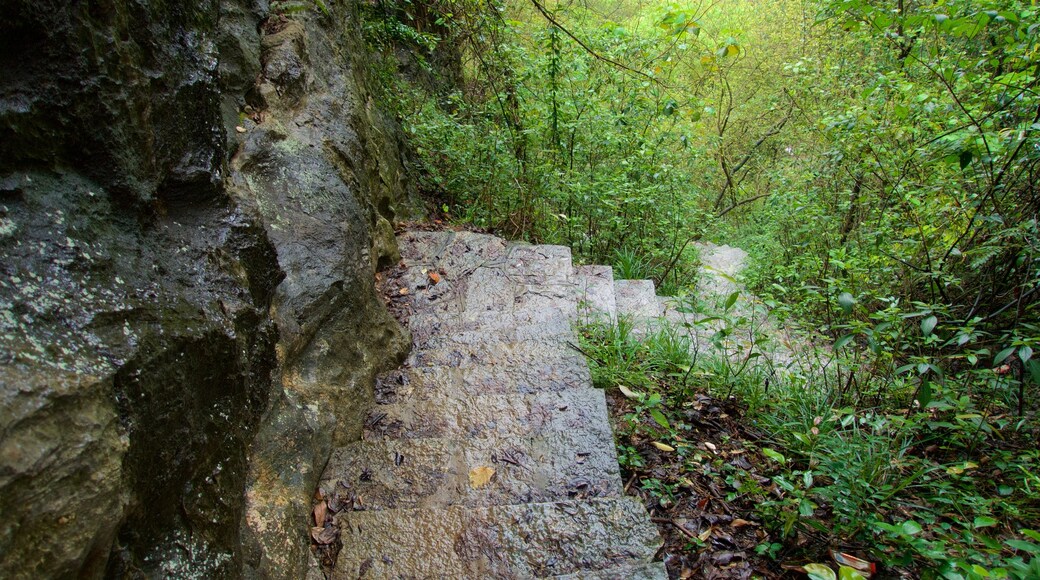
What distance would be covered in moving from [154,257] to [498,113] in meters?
5.06

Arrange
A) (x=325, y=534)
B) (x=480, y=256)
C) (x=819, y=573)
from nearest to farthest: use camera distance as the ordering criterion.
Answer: (x=819, y=573) → (x=325, y=534) → (x=480, y=256)

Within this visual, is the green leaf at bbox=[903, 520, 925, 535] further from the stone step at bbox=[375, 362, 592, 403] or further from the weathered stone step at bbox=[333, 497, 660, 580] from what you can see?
the stone step at bbox=[375, 362, 592, 403]

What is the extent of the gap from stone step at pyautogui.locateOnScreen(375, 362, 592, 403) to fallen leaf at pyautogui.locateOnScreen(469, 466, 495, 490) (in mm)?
546

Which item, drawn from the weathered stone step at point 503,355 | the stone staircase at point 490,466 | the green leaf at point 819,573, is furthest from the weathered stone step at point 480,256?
the green leaf at point 819,573

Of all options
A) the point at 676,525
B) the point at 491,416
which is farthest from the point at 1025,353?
the point at 491,416

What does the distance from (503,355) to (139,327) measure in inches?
80.4

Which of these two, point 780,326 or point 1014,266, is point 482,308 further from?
point 1014,266

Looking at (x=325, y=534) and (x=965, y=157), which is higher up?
(x=965, y=157)

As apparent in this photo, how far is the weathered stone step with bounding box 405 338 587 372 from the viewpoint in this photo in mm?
2963

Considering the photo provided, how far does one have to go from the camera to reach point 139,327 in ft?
3.92

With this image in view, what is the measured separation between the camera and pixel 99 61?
47.7 inches

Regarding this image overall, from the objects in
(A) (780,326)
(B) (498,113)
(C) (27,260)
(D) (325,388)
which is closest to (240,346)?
(C) (27,260)

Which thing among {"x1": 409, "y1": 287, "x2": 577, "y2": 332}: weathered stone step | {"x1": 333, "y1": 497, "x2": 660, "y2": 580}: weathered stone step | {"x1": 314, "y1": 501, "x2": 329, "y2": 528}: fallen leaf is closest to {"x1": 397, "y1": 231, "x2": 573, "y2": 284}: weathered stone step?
{"x1": 409, "y1": 287, "x2": 577, "y2": 332}: weathered stone step

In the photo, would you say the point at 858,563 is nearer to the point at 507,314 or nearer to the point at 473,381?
the point at 473,381
